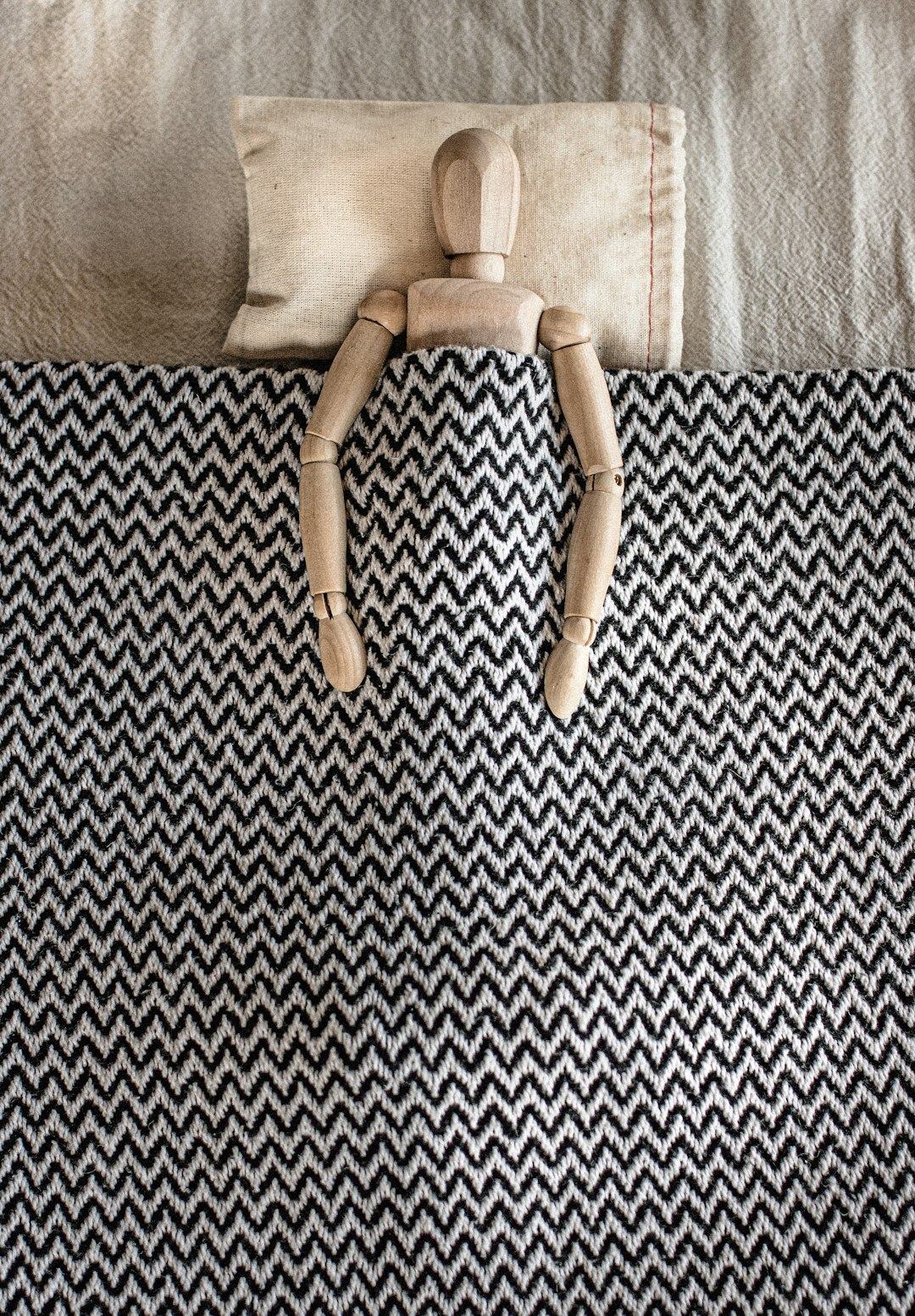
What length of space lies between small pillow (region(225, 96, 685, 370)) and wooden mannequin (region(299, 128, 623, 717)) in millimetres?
64

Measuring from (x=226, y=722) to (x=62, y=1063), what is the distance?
0.27 m

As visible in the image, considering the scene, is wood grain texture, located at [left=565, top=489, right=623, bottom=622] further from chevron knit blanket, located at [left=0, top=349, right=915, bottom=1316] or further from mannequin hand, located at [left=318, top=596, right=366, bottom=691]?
mannequin hand, located at [left=318, top=596, right=366, bottom=691]

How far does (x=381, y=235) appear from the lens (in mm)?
847

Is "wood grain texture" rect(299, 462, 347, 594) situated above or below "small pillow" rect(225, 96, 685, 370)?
below

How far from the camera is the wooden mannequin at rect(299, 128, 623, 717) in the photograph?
2.52ft

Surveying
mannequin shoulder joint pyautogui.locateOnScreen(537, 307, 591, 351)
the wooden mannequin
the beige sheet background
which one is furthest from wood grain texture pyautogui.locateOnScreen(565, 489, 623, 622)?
the beige sheet background

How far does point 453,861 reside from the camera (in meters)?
0.77

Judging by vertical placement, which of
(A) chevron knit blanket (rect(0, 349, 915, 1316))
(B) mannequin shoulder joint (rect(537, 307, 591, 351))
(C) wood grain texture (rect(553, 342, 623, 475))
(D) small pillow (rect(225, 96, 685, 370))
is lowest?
(A) chevron knit blanket (rect(0, 349, 915, 1316))

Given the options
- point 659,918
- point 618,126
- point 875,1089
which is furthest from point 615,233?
point 875,1089

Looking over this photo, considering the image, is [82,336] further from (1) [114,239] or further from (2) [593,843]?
(2) [593,843]

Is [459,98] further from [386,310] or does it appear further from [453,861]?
[453,861]

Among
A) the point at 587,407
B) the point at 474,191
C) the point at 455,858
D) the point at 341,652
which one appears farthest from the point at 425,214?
the point at 455,858

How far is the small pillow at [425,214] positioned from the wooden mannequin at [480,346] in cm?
6

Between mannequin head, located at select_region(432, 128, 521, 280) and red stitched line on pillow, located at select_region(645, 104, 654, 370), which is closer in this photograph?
mannequin head, located at select_region(432, 128, 521, 280)
